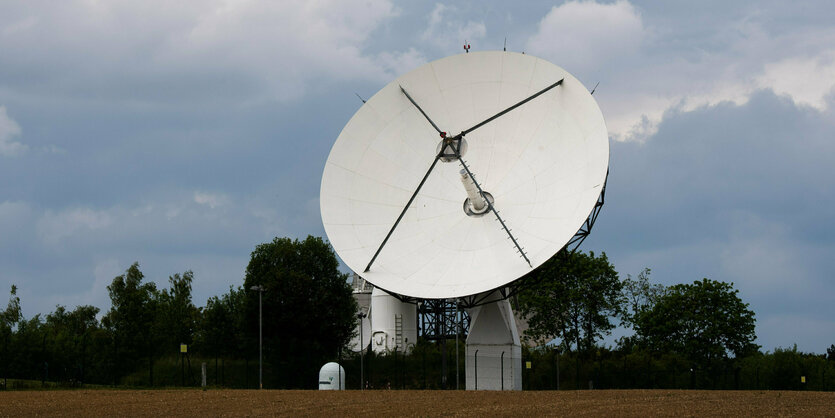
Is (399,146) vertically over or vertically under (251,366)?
over

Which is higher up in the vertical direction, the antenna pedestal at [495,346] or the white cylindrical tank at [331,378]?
the antenna pedestal at [495,346]

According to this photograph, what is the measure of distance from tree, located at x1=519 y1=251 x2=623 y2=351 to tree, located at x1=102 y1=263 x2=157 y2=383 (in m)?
33.5

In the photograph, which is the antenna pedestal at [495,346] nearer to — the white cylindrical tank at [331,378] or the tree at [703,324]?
the white cylindrical tank at [331,378]

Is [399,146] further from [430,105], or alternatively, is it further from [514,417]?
[514,417]

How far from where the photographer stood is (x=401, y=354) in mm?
67188

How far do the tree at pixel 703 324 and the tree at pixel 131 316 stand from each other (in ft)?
139

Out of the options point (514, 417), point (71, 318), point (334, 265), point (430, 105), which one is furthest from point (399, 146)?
point (71, 318)

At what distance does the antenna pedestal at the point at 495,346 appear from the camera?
43.1 metres

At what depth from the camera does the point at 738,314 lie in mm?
69562

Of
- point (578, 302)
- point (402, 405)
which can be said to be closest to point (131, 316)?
point (578, 302)

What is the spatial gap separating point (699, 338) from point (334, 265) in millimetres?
29374

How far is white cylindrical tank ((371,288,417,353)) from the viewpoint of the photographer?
72.2m

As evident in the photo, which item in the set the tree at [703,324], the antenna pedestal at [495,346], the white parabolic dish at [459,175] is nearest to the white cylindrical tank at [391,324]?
the tree at [703,324]

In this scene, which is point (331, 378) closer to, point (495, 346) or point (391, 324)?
point (495, 346)
